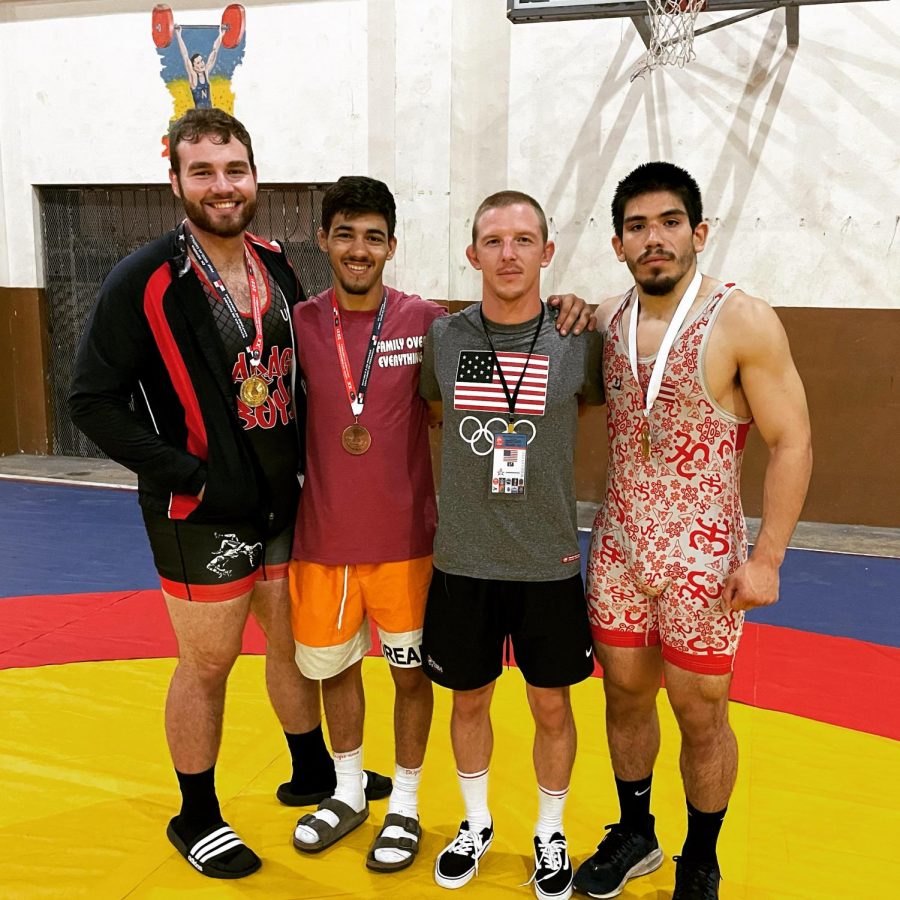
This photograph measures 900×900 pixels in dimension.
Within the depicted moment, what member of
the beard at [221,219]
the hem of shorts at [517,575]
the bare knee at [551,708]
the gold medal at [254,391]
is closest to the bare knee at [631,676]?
the bare knee at [551,708]

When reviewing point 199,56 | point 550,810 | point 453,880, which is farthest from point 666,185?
point 199,56

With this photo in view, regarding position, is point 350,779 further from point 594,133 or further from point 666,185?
point 594,133

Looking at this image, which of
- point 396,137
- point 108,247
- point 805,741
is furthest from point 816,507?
point 108,247

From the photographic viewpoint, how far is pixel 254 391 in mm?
2350

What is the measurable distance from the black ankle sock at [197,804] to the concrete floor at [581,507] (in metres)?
3.88

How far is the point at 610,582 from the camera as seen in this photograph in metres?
2.26

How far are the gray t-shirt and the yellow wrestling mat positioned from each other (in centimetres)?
94

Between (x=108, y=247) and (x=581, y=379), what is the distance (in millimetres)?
7141

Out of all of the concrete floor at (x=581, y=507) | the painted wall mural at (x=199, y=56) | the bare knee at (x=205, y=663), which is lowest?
the concrete floor at (x=581, y=507)

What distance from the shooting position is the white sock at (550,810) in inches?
92.1

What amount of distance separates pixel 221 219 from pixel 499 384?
901 mm

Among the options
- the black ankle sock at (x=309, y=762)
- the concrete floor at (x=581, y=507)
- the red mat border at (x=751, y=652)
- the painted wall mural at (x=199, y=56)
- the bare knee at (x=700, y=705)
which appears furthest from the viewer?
the painted wall mural at (x=199, y=56)

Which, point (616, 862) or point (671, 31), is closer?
point (616, 862)

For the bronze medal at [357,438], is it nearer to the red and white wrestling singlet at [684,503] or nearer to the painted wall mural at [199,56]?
the red and white wrestling singlet at [684,503]
